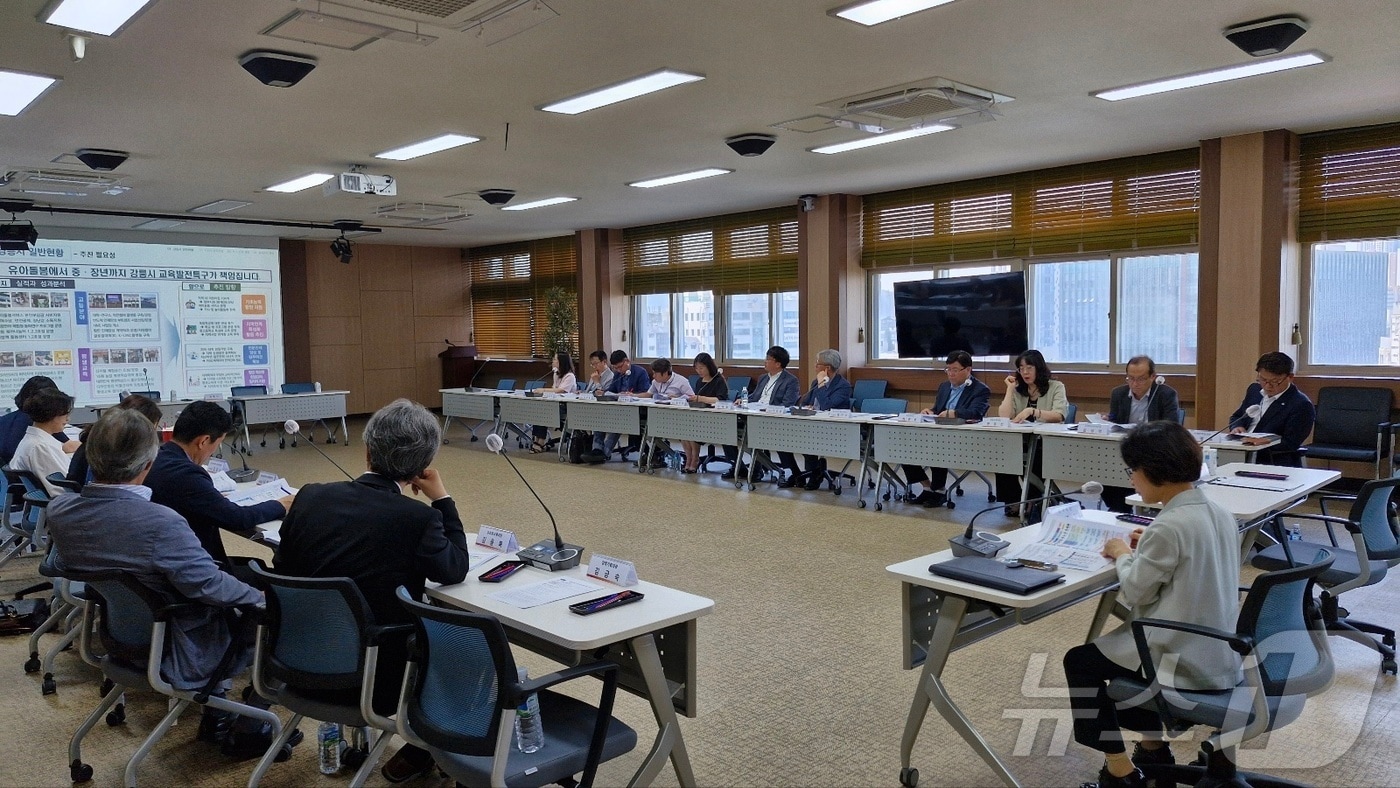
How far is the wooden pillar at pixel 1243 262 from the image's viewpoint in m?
6.79

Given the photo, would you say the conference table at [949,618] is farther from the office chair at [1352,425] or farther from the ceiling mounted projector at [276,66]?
the office chair at [1352,425]

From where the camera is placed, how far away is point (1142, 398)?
6.13 metres

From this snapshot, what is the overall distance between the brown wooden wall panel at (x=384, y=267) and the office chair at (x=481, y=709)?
12.8 meters

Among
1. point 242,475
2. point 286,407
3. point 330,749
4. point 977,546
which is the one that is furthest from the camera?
point 286,407

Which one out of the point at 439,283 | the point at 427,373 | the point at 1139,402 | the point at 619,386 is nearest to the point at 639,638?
the point at 1139,402

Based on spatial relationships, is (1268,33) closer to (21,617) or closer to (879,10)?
(879,10)

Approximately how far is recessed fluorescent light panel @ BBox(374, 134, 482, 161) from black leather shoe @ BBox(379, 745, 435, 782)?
15.5 ft

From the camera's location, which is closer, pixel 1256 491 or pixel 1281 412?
pixel 1256 491

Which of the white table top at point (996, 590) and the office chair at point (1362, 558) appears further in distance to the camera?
the office chair at point (1362, 558)

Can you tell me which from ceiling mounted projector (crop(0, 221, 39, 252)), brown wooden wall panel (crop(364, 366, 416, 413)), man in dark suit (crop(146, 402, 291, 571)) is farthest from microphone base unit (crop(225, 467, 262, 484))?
brown wooden wall panel (crop(364, 366, 416, 413))

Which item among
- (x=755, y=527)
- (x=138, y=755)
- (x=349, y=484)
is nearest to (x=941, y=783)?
(x=349, y=484)

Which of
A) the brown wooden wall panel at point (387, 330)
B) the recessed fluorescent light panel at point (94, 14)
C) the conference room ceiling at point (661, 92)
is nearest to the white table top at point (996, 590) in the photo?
the conference room ceiling at point (661, 92)

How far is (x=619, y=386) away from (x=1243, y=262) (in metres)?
5.86

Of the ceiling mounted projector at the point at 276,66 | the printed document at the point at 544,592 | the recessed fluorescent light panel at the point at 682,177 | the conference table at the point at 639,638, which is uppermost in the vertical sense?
the recessed fluorescent light panel at the point at 682,177
